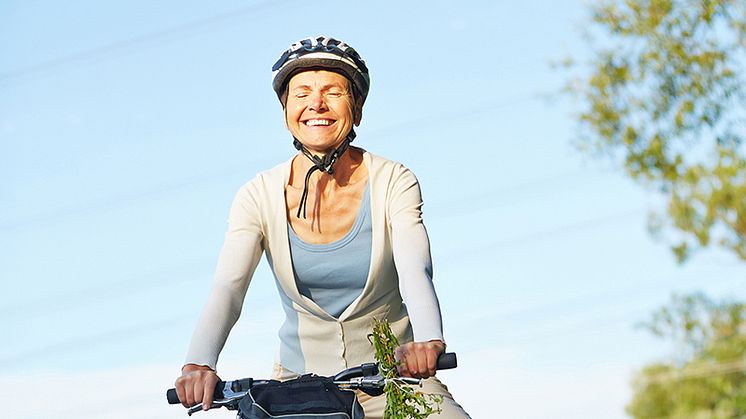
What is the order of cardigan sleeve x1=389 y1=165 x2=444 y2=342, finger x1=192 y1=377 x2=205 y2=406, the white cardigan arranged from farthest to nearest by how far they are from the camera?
1. the white cardigan
2. cardigan sleeve x1=389 y1=165 x2=444 y2=342
3. finger x1=192 y1=377 x2=205 y2=406

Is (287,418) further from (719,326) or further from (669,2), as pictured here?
(719,326)

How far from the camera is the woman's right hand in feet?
11.2

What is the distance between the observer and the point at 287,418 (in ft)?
10.5

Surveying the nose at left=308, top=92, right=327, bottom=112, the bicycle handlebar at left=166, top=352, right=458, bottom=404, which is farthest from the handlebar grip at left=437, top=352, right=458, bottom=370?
the nose at left=308, top=92, right=327, bottom=112

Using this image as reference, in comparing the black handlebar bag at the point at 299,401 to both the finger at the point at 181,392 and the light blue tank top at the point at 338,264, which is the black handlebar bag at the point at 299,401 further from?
the light blue tank top at the point at 338,264

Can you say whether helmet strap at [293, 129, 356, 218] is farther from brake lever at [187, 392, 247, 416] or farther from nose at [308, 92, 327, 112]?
brake lever at [187, 392, 247, 416]

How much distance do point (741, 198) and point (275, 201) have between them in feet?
40.6

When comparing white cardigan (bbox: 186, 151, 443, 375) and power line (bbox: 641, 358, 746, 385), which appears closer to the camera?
white cardigan (bbox: 186, 151, 443, 375)

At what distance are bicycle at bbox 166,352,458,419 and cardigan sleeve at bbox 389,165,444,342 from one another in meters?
0.24

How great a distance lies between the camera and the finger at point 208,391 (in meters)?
3.41

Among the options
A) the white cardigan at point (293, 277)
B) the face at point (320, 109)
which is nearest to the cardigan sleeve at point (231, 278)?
the white cardigan at point (293, 277)

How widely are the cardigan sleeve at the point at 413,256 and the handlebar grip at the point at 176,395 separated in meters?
0.59

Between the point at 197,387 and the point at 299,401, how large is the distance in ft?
1.24

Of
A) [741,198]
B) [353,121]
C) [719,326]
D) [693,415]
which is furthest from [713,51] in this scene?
[353,121]
